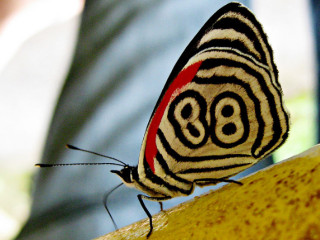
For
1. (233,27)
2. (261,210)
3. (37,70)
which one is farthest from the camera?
(37,70)

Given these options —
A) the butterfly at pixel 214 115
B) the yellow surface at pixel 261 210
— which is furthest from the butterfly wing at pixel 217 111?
the yellow surface at pixel 261 210

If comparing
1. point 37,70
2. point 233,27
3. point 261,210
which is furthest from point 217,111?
point 37,70

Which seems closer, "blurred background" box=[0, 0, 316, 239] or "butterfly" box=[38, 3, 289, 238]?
"butterfly" box=[38, 3, 289, 238]

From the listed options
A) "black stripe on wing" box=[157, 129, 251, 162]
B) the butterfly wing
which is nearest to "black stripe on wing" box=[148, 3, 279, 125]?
the butterfly wing

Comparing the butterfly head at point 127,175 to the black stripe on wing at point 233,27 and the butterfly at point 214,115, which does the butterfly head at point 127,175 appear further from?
the black stripe on wing at point 233,27

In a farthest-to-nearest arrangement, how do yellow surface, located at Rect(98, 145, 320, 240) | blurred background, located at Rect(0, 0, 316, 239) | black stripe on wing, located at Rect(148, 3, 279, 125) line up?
1. blurred background, located at Rect(0, 0, 316, 239)
2. black stripe on wing, located at Rect(148, 3, 279, 125)
3. yellow surface, located at Rect(98, 145, 320, 240)

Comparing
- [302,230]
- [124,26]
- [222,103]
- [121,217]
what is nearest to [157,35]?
[124,26]

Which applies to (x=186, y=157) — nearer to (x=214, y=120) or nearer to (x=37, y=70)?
(x=214, y=120)

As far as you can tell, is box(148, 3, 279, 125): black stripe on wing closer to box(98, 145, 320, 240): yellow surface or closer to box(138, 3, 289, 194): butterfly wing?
box(138, 3, 289, 194): butterfly wing
